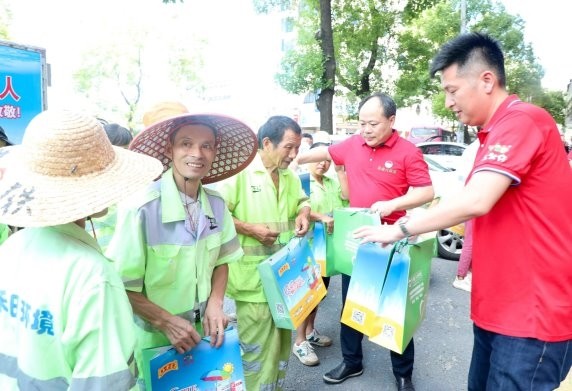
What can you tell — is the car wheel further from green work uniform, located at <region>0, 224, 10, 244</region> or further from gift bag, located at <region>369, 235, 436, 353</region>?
green work uniform, located at <region>0, 224, 10, 244</region>

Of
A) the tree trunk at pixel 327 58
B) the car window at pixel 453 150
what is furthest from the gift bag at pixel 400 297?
the car window at pixel 453 150

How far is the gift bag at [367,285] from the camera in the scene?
2.14 metres

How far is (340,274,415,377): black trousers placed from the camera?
2.67m

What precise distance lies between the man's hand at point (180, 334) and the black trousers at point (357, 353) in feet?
4.79

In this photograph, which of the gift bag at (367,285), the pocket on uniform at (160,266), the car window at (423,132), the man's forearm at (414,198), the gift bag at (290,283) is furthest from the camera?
the car window at (423,132)

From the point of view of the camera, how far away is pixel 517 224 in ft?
5.08

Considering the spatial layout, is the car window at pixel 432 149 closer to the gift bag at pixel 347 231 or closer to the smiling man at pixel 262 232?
the gift bag at pixel 347 231

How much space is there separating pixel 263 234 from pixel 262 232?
0.01 metres

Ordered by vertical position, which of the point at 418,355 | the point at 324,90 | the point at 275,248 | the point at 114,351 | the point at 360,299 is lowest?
the point at 418,355

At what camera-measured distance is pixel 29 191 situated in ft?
3.30

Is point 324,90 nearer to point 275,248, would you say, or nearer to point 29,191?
point 275,248

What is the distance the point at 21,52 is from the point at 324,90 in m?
6.10

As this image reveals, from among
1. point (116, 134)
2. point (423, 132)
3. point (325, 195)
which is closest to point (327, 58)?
point (325, 195)

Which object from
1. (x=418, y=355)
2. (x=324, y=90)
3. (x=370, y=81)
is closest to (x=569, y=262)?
(x=418, y=355)
